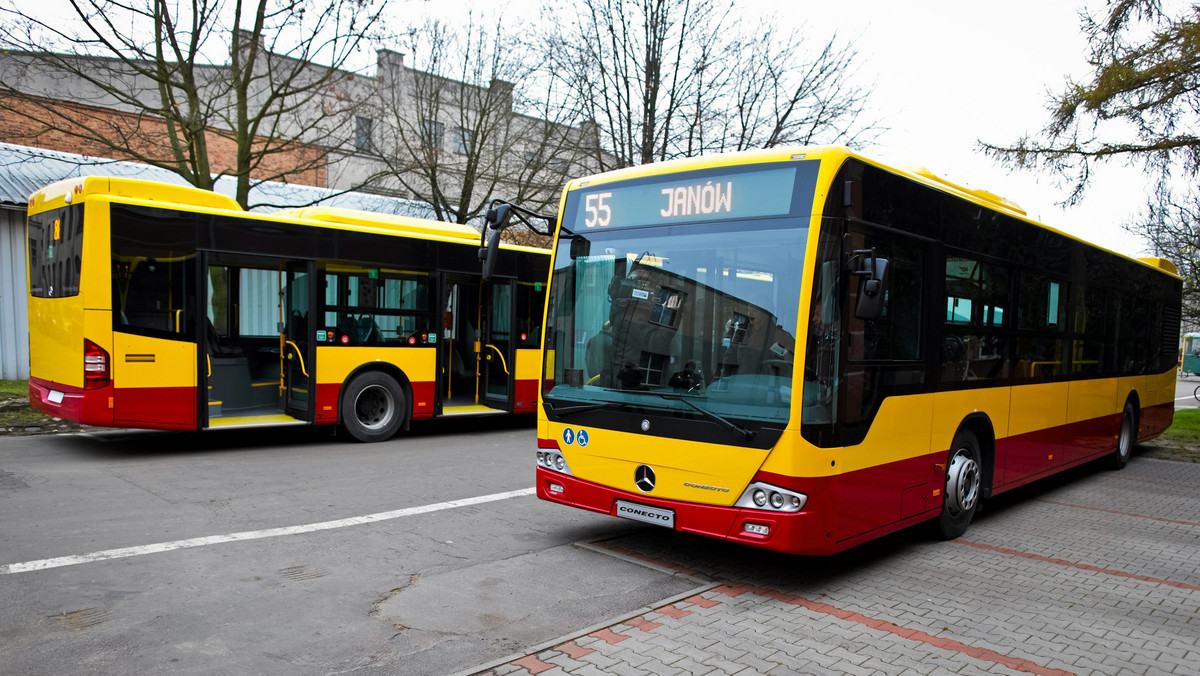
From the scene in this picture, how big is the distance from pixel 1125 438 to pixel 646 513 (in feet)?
30.6

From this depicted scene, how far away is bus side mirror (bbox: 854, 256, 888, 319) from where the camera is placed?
16.8 ft

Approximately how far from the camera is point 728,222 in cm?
575

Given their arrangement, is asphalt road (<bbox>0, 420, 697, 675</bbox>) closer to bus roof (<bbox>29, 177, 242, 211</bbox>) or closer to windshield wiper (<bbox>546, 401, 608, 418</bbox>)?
windshield wiper (<bbox>546, 401, 608, 418</bbox>)

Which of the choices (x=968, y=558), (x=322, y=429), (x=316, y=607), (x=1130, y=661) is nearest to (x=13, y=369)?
(x=322, y=429)

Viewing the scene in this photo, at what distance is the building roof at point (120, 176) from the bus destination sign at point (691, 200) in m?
10.1

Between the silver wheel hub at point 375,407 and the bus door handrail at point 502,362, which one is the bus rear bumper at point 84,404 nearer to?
the silver wheel hub at point 375,407

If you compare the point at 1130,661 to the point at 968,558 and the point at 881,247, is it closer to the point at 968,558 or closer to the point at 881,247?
the point at 968,558

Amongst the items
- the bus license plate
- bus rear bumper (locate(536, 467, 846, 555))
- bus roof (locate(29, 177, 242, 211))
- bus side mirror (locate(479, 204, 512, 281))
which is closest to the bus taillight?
bus roof (locate(29, 177, 242, 211))

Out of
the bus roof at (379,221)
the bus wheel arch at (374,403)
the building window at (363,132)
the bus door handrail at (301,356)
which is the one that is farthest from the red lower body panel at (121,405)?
the building window at (363,132)

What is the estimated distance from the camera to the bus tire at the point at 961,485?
7.04 m

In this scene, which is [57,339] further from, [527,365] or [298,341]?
[527,365]

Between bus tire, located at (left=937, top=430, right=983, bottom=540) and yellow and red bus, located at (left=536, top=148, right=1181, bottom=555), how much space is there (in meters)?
0.03

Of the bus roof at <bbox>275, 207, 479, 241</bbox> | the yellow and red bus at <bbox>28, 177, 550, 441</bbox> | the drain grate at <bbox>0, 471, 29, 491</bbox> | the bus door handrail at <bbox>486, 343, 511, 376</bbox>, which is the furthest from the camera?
the bus door handrail at <bbox>486, 343, 511, 376</bbox>

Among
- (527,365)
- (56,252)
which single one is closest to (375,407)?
(527,365)
